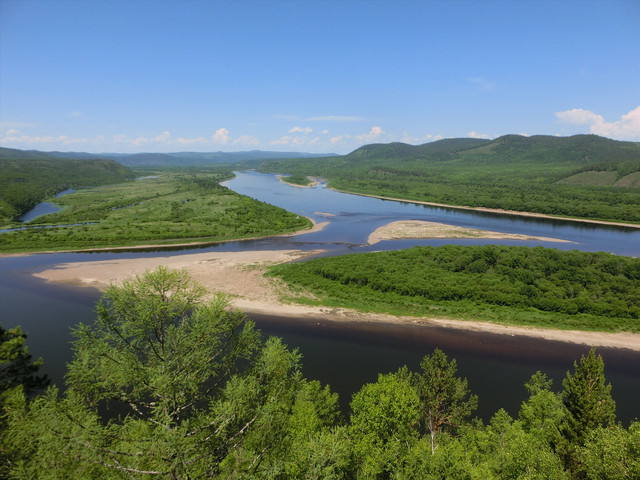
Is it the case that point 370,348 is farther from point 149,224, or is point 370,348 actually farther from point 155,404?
point 149,224

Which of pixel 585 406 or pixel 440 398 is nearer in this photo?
pixel 585 406

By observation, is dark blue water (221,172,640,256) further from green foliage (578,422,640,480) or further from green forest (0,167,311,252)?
green foliage (578,422,640,480)

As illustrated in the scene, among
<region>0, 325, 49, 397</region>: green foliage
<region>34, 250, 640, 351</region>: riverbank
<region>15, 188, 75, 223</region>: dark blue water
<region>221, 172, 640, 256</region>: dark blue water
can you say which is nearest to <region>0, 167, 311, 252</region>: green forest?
<region>15, 188, 75, 223</region>: dark blue water

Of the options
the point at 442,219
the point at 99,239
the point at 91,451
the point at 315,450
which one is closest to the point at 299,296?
the point at 315,450

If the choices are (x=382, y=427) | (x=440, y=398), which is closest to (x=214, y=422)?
(x=382, y=427)

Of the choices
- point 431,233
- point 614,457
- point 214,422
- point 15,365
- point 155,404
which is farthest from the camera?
point 431,233

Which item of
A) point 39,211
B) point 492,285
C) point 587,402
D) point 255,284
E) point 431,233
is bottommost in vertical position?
point 255,284
